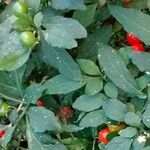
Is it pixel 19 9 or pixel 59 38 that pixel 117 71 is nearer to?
pixel 59 38

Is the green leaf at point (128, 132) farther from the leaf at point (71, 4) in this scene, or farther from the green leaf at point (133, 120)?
the leaf at point (71, 4)

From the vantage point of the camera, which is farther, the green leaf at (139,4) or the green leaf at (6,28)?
the green leaf at (139,4)

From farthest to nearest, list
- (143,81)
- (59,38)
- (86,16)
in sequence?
(86,16) → (143,81) → (59,38)

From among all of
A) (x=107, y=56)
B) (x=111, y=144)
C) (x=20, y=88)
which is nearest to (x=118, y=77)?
(x=107, y=56)

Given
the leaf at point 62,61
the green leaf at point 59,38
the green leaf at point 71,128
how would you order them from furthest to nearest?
the green leaf at point 71,128 < the leaf at point 62,61 < the green leaf at point 59,38

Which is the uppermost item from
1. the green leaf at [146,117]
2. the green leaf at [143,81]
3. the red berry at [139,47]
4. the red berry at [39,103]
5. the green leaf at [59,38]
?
the green leaf at [59,38]

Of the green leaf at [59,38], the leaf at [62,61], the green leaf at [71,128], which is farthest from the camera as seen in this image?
the green leaf at [71,128]

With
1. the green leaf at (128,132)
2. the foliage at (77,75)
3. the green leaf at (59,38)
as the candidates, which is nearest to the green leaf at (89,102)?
the foliage at (77,75)

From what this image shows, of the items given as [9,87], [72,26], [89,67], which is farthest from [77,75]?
[9,87]
